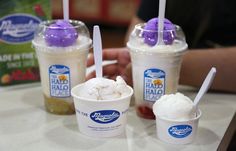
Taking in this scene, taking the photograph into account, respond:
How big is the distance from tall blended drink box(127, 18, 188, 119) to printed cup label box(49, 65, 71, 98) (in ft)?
0.54

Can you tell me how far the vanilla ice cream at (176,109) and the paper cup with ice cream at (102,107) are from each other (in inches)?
3.1

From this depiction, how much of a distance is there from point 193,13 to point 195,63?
44 cm

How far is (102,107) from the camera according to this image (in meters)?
0.86

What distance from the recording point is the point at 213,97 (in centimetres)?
117

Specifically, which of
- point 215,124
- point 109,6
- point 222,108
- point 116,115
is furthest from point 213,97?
point 109,6

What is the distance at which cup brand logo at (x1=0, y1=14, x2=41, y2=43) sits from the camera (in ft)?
3.81

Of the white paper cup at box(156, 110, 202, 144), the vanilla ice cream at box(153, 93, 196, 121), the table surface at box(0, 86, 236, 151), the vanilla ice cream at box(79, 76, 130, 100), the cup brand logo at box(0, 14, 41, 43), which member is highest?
the cup brand logo at box(0, 14, 41, 43)

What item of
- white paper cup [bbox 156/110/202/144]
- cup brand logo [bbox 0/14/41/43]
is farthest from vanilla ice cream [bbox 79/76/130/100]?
cup brand logo [bbox 0/14/41/43]

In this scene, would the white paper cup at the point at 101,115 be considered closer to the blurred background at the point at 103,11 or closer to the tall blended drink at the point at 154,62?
the tall blended drink at the point at 154,62

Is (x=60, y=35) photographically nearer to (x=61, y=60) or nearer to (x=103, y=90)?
(x=61, y=60)

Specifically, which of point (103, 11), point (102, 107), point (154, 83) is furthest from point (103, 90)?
point (103, 11)

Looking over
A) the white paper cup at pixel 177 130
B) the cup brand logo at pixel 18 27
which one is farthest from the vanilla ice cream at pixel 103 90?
the cup brand logo at pixel 18 27

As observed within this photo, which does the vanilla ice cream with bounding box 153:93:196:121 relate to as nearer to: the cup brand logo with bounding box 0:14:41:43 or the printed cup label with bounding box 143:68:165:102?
the printed cup label with bounding box 143:68:165:102

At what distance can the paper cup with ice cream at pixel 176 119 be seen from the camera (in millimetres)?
837
